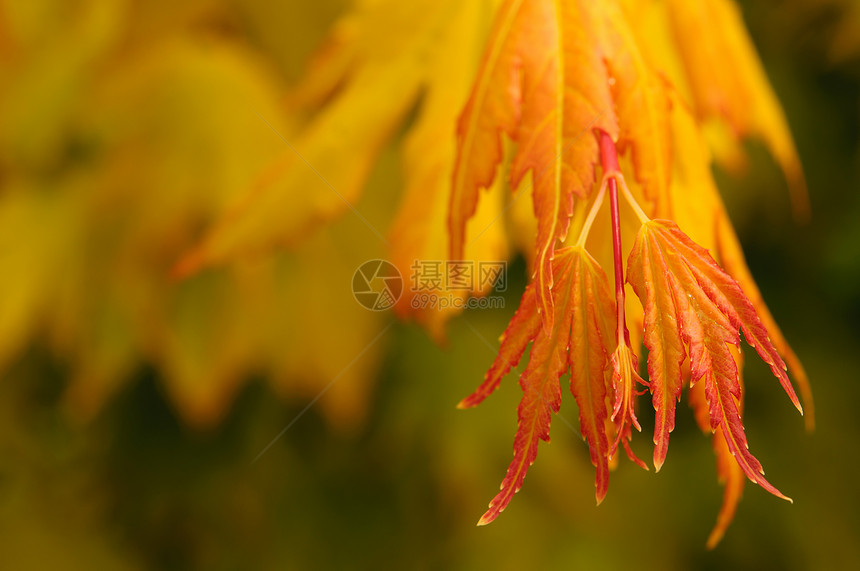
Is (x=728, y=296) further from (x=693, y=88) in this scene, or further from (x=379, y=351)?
(x=379, y=351)

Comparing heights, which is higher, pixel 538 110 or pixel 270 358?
pixel 538 110

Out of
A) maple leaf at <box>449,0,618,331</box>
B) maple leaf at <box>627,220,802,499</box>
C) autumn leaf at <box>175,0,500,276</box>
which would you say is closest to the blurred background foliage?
autumn leaf at <box>175,0,500,276</box>

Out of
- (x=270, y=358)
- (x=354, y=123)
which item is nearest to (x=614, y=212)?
(x=354, y=123)

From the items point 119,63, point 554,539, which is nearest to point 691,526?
point 554,539

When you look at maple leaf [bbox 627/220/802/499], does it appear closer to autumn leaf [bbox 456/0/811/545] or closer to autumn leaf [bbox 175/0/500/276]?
autumn leaf [bbox 456/0/811/545]

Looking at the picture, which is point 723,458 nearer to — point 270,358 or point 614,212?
point 614,212

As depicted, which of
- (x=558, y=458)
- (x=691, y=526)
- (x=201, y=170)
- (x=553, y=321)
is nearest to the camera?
(x=553, y=321)
